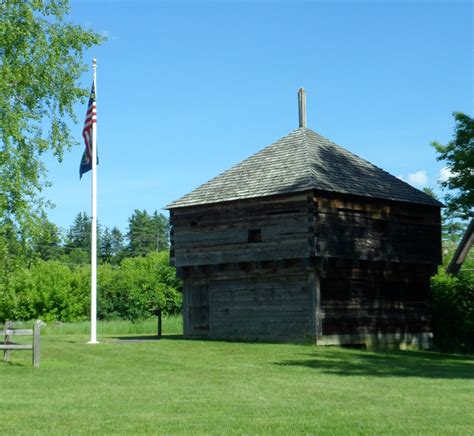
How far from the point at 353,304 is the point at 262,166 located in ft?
20.7

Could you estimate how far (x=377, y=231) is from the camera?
32.9 m

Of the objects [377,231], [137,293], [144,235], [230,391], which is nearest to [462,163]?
[377,231]

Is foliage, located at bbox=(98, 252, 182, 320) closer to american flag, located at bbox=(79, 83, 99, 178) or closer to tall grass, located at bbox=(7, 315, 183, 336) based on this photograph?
tall grass, located at bbox=(7, 315, 183, 336)

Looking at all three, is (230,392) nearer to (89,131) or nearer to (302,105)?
(89,131)

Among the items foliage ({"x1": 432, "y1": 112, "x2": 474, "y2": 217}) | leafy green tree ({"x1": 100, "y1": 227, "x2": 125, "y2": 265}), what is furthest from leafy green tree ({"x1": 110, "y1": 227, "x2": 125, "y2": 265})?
foliage ({"x1": 432, "y1": 112, "x2": 474, "y2": 217})

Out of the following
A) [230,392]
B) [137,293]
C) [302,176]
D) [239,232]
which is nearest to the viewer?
[230,392]

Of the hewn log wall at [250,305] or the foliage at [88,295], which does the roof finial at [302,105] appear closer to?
the hewn log wall at [250,305]

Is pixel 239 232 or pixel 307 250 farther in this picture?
pixel 239 232

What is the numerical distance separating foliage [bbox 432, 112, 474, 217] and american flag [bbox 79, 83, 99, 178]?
13.7 metres

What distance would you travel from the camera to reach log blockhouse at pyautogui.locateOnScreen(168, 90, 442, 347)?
30672mm

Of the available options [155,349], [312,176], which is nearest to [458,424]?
[155,349]

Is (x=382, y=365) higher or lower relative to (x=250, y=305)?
lower

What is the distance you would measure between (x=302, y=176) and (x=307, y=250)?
277 cm

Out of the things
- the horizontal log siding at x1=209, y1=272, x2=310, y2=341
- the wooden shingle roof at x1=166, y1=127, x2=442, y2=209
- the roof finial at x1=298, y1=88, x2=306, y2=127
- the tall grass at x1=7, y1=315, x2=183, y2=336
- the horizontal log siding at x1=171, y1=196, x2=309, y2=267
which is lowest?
the tall grass at x1=7, y1=315, x2=183, y2=336
